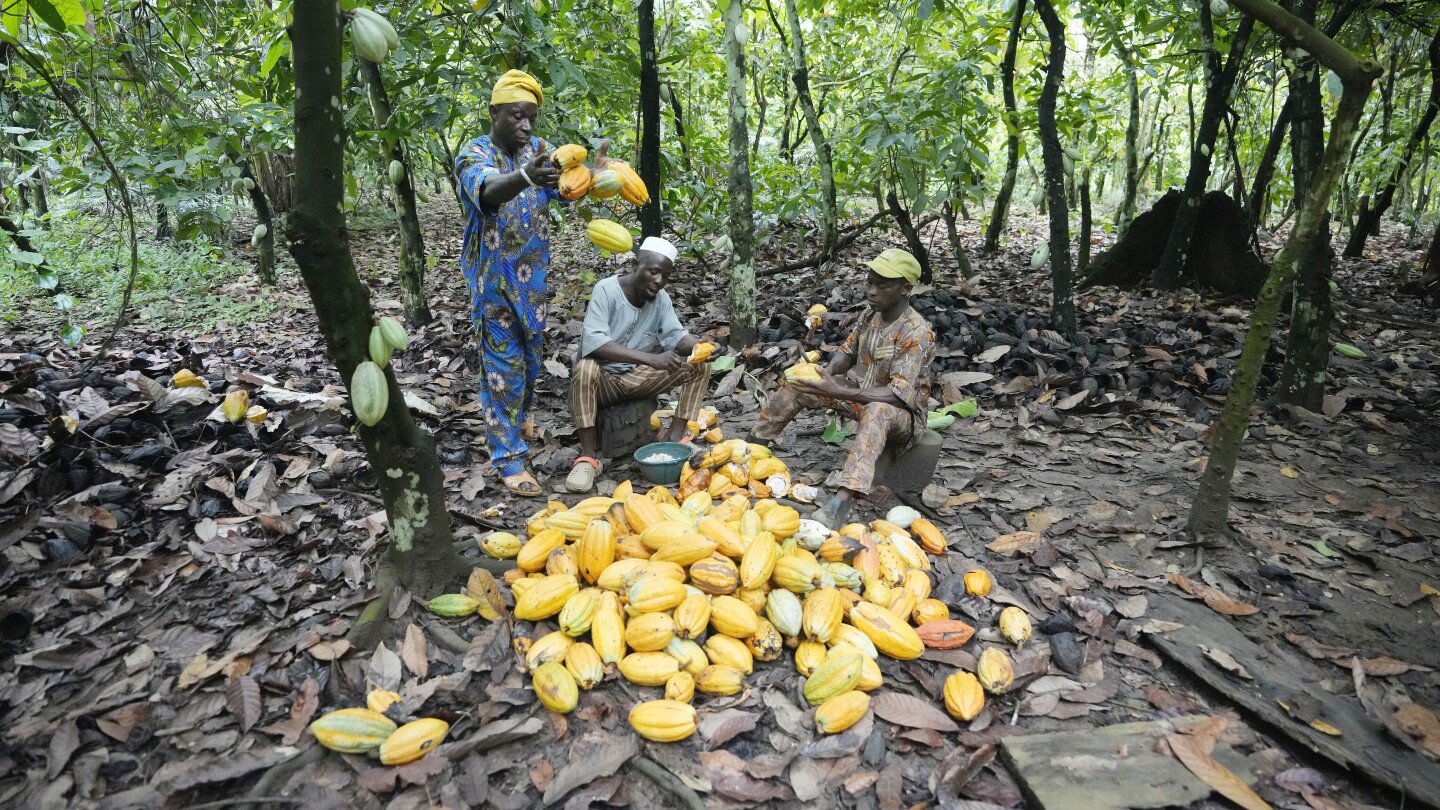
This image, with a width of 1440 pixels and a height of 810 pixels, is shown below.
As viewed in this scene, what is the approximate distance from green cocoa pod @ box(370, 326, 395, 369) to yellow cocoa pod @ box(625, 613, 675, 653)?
1016mm

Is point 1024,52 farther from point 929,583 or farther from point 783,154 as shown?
point 929,583

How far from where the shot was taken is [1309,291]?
361 cm

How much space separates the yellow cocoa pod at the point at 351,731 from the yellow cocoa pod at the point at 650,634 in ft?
2.13

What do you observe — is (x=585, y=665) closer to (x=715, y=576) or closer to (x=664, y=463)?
(x=715, y=576)

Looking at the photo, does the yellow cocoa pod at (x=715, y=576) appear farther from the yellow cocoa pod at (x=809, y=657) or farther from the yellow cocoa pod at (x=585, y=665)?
the yellow cocoa pod at (x=585, y=665)

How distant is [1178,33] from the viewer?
213 inches

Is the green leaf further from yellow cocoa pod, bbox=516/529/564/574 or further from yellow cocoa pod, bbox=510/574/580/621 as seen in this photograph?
yellow cocoa pod, bbox=510/574/580/621

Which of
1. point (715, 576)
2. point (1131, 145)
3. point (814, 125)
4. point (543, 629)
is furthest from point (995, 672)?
point (1131, 145)

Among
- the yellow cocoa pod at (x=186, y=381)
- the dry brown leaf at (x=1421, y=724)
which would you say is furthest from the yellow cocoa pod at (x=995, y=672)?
the yellow cocoa pod at (x=186, y=381)

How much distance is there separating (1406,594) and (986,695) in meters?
1.64

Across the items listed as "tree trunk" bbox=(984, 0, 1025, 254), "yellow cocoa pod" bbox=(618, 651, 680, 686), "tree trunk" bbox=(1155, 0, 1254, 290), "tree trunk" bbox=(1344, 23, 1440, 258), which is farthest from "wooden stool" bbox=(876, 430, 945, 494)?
"tree trunk" bbox=(1344, 23, 1440, 258)

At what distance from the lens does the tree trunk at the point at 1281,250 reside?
2199 mm

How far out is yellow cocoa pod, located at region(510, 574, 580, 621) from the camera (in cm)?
223

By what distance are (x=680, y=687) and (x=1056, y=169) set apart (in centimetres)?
423
